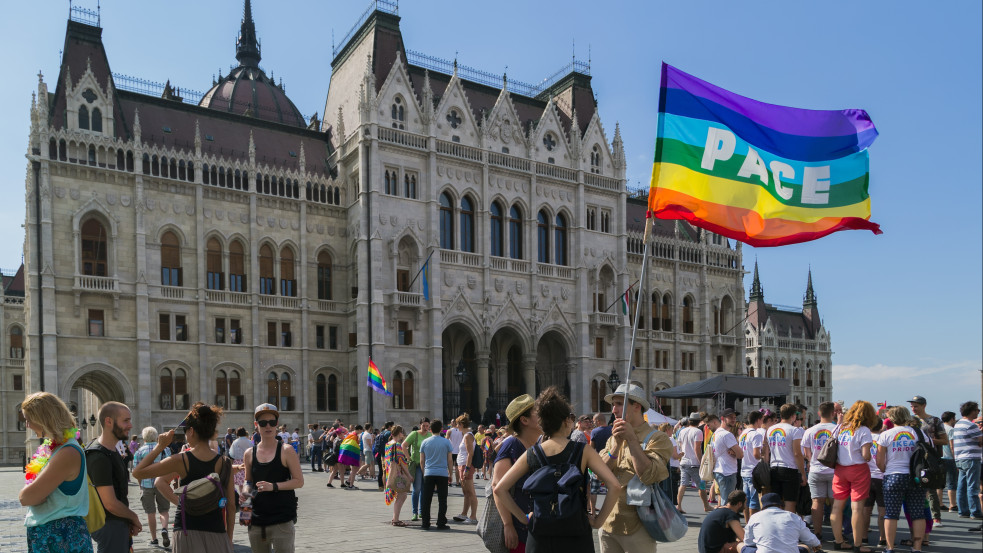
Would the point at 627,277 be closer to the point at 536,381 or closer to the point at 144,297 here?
the point at 536,381

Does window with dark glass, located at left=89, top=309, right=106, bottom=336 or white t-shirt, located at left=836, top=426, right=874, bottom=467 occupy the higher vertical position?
window with dark glass, located at left=89, top=309, right=106, bottom=336

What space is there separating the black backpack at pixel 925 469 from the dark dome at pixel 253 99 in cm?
4188

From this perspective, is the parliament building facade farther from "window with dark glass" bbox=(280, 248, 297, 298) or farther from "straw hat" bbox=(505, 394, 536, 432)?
"straw hat" bbox=(505, 394, 536, 432)

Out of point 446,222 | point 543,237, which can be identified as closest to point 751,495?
point 446,222

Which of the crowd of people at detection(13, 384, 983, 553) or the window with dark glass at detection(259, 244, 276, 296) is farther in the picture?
the window with dark glass at detection(259, 244, 276, 296)

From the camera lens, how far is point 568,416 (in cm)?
565

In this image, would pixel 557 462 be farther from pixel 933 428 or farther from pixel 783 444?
pixel 933 428

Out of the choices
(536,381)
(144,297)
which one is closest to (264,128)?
(144,297)

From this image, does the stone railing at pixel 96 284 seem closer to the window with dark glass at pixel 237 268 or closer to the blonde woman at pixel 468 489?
the window with dark glass at pixel 237 268

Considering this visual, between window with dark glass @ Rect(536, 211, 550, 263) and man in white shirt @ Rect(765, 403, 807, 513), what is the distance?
32737 millimetres

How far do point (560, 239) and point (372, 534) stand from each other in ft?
109

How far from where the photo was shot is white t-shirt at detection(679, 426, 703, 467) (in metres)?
15.1

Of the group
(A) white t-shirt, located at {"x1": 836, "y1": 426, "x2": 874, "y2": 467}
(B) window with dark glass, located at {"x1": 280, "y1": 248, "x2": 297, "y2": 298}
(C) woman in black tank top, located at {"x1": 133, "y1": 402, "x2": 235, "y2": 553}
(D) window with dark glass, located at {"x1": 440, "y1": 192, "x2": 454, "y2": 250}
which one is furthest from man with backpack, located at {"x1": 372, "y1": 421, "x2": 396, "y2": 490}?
(D) window with dark glass, located at {"x1": 440, "y1": 192, "x2": 454, "y2": 250}

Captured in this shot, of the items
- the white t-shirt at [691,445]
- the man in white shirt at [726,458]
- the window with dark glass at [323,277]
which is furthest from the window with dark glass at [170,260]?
the man in white shirt at [726,458]
